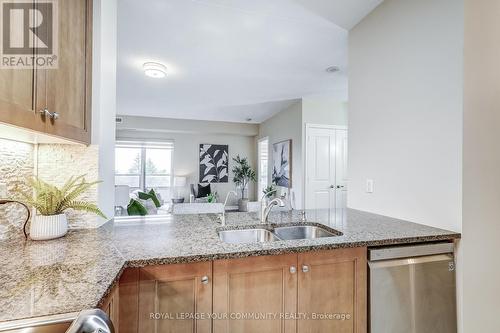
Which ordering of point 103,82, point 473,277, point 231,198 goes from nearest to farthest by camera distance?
1. point 473,277
2. point 103,82
3. point 231,198

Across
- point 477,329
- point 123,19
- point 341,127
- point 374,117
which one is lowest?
point 477,329

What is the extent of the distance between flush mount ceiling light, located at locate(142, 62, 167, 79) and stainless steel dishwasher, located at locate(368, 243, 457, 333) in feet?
10.2

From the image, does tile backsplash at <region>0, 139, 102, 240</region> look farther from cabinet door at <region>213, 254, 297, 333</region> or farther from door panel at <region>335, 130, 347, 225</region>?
door panel at <region>335, 130, 347, 225</region>

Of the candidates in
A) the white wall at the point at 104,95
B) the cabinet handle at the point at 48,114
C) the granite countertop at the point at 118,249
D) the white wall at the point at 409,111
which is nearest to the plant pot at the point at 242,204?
the white wall at the point at 409,111

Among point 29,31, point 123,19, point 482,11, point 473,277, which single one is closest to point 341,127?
point 482,11

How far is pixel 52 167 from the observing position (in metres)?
1.43

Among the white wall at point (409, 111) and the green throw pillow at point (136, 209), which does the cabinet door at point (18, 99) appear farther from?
the white wall at point (409, 111)

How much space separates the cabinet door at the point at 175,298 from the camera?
1.06m

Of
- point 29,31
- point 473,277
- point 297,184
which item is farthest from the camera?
point 297,184

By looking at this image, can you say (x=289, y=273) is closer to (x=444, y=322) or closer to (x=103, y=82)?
(x=444, y=322)

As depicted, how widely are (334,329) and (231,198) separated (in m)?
6.04

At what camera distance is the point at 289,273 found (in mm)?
1222

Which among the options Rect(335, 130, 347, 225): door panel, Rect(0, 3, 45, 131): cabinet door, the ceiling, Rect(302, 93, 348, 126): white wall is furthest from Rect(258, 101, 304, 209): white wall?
Rect(0, 3, 45, 131): cabinet door

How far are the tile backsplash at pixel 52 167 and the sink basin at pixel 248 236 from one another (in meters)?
0.81
